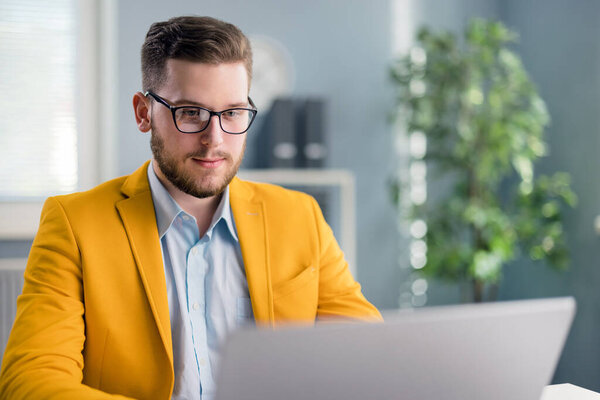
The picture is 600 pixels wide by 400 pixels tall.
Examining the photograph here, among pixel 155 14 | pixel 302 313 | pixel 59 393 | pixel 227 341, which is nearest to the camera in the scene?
pixel 227 341

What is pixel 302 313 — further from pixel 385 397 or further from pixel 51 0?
pixel 51 0

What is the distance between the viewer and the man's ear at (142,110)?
120 centimetres

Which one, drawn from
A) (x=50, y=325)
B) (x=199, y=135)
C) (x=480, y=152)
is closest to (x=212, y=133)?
(x=199, y=135)

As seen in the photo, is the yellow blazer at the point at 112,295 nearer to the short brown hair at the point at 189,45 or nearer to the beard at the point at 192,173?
the beard at the point at 192,173

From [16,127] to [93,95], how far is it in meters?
0.38

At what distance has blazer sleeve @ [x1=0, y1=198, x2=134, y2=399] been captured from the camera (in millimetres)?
906

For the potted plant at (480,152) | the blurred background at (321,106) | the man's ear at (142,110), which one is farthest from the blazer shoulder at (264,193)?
the potted plant at (480,152)

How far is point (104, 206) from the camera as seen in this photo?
45.2 inches

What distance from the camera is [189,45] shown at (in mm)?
1119

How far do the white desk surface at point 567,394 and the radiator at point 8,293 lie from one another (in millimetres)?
1634

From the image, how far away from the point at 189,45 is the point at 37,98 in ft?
6.15

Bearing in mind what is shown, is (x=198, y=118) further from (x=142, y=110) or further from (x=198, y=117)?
(x=142, y=110)

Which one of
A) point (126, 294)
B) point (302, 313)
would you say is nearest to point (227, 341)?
point (126, 294)

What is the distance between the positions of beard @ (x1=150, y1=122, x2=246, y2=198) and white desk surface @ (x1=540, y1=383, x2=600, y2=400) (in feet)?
2.33
